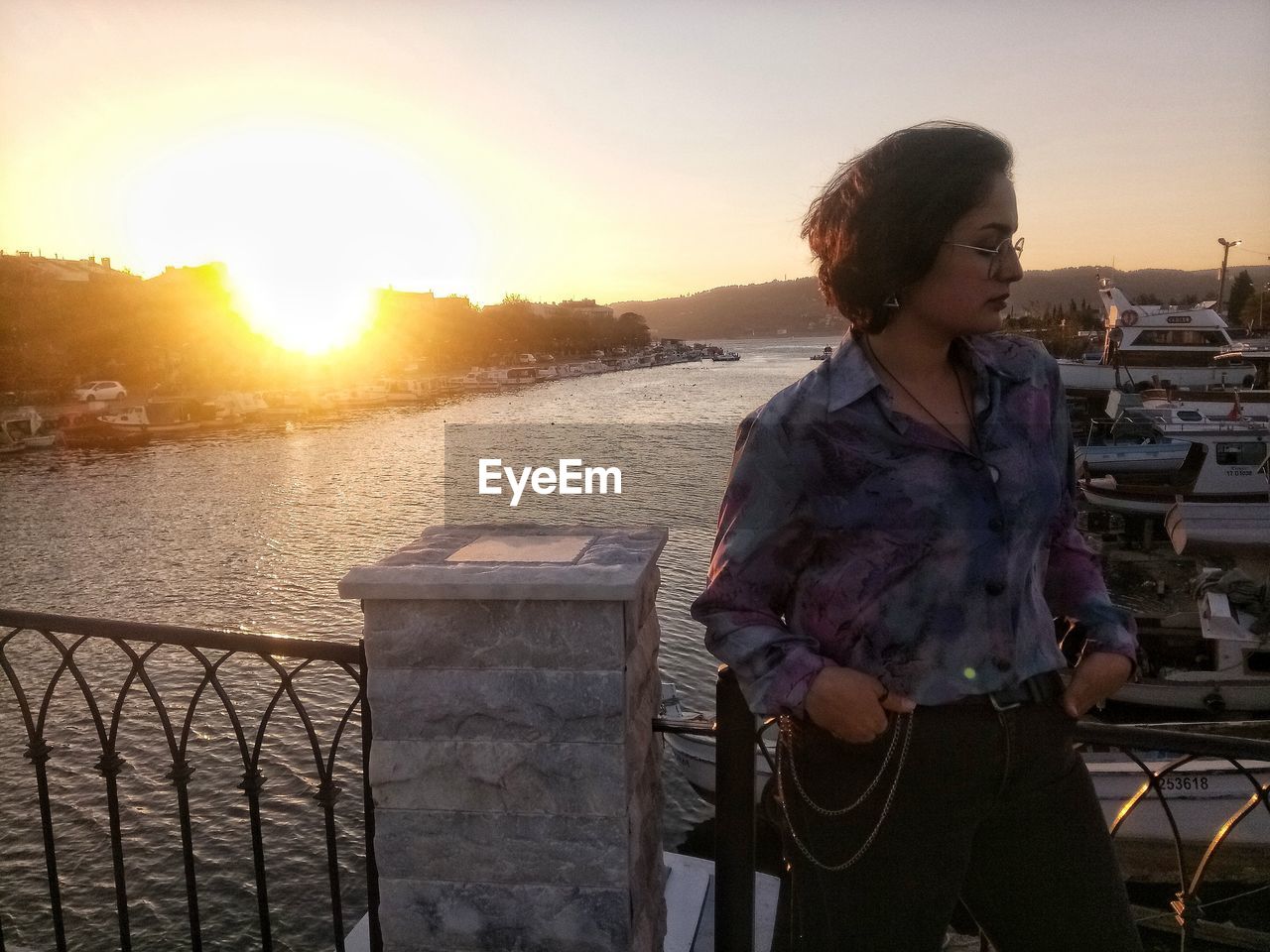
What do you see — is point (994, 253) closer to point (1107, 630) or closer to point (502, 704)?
point (1107, 630)

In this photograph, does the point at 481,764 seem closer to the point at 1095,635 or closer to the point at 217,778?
the point at 1095,635

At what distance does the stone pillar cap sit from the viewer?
1888 millimetres

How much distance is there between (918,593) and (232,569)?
25.5 meters

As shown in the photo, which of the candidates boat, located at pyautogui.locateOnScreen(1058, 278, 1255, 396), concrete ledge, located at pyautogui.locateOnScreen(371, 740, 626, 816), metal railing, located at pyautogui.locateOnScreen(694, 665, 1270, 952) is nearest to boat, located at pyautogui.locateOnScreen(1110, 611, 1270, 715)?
metal railing, located at pyautogui.locateOnScreen(694, 665, 1270, 952)

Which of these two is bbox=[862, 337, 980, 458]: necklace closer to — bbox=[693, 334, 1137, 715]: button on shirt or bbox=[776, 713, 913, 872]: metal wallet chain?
bbox=[693, 334, 1137, 715]: button on shirt

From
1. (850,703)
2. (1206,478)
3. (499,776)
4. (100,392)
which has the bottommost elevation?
(1206,478)

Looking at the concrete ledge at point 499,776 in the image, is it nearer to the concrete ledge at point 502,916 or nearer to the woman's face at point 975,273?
the concrete ledge at point 502,916

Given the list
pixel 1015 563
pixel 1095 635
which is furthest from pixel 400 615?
pixel 1095 635

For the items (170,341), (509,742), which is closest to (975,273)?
(509,742)

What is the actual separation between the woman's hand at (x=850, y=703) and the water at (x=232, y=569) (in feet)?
29.3

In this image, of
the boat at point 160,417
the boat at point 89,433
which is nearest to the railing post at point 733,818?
the boat at point 89,433

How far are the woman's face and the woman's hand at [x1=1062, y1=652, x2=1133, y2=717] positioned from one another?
0.60 m

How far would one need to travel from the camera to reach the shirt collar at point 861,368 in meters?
1.46

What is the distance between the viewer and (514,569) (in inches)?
77.3
